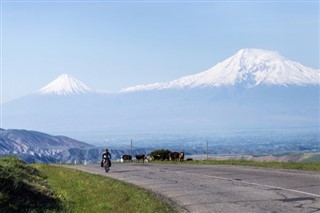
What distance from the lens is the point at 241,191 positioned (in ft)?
62.4

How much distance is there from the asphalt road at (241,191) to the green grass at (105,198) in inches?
26.4

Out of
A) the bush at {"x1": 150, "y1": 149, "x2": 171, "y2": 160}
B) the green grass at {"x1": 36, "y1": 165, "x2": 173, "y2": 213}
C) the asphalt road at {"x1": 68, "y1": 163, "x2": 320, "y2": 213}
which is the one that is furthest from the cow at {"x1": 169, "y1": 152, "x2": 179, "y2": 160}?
the green grass at {"x1": 36, "y1": 165, "x2": 173, "y2": 213}

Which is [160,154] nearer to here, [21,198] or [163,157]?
[163,157]

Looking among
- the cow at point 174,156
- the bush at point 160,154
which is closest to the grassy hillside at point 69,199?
the cow at point 174,156

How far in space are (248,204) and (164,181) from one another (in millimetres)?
9187

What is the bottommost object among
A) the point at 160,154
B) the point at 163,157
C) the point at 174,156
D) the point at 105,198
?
the point at 105,198

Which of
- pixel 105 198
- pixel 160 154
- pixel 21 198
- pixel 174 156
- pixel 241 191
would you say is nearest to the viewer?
pixel 21 198

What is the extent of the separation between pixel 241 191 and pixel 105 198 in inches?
168

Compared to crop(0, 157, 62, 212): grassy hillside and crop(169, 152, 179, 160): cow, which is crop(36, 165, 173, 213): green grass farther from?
crop(169, 152, 179, 160): cow

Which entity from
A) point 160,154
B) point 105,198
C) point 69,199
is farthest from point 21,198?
point 160,154

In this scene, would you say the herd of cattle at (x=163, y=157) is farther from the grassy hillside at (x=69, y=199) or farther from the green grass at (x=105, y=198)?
the grassy hillside at (x=69, y=199)

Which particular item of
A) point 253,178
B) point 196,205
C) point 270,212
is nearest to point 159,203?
point 196,205

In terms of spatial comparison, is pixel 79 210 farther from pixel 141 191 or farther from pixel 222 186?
pixel 222 186

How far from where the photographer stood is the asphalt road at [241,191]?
51.0 feet
